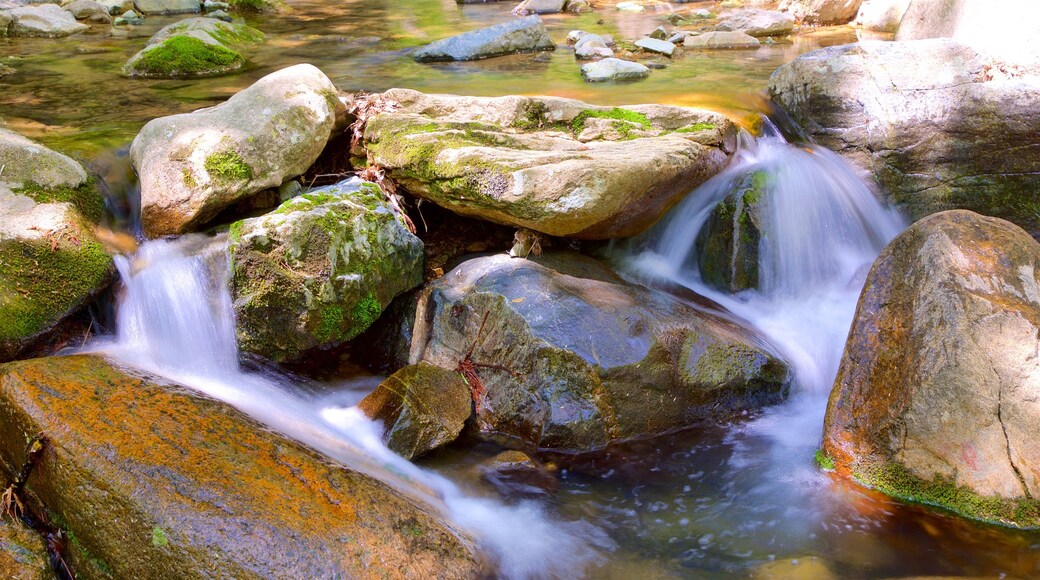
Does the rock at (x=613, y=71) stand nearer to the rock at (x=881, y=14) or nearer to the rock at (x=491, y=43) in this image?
the rock at (x=491, y=43)

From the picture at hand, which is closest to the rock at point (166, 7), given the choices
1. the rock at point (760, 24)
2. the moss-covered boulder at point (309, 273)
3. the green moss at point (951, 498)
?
the rock at point (760, 24)

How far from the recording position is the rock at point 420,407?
387cm

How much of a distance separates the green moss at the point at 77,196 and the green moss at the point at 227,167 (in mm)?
842

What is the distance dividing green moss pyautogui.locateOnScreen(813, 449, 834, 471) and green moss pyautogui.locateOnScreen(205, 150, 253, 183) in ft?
12.7

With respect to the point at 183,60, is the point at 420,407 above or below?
below

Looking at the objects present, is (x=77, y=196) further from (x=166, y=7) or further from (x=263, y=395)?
(x=166, y=7)

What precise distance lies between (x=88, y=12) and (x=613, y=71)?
11135mm

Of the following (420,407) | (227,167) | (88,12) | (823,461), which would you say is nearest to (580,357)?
(420,407)

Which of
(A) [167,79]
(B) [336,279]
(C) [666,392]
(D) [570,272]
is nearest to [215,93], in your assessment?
(A) [167,79]

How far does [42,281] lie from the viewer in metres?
4.05

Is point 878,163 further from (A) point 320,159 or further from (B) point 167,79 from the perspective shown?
(B) point 167,79

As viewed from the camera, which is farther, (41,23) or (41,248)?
(41,23)

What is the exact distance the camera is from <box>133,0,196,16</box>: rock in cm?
1482

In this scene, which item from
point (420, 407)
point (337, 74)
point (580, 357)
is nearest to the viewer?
point (420, 407)
